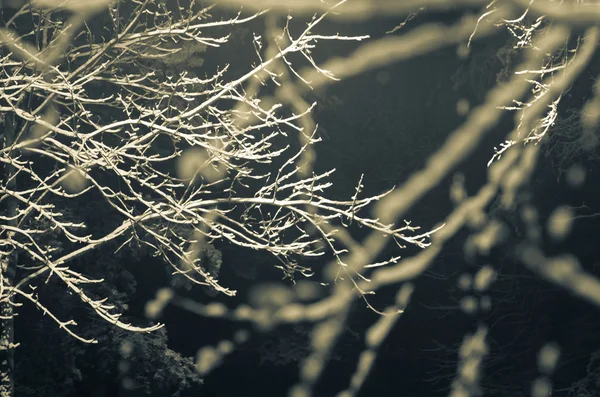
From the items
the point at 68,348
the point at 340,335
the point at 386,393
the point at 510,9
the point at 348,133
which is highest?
the point at 510,9

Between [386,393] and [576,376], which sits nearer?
[576,376]

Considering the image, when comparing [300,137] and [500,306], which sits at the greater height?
[300,137]

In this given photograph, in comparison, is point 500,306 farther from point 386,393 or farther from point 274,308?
point 274,308

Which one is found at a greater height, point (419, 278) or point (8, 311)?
point (8, 311)

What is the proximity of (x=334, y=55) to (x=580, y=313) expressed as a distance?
5233 millimetres

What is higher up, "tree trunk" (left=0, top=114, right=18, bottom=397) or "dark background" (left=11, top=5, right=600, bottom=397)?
"tree trunk" (left=0, top=114, right=18, bottom=397)

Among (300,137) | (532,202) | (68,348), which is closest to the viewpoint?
(68,348)

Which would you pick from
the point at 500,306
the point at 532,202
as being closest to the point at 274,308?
the point at 500,306

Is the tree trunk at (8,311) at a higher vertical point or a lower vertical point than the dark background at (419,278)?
higher

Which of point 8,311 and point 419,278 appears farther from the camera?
point 419,278

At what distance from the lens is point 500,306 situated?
38.5 ft

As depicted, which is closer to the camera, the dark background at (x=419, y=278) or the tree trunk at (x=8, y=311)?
the tree trunk at (x=8, y=311)

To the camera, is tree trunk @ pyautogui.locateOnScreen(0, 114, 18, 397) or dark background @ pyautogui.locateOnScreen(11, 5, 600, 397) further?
dark background @ pyautogui.locateOnScreen(11, 5, 600, 397)

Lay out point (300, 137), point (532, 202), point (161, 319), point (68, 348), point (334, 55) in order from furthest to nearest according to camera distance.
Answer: point (334, 55), point (300, 137), point (161, 319), point (532, 202), point (68, 348)
